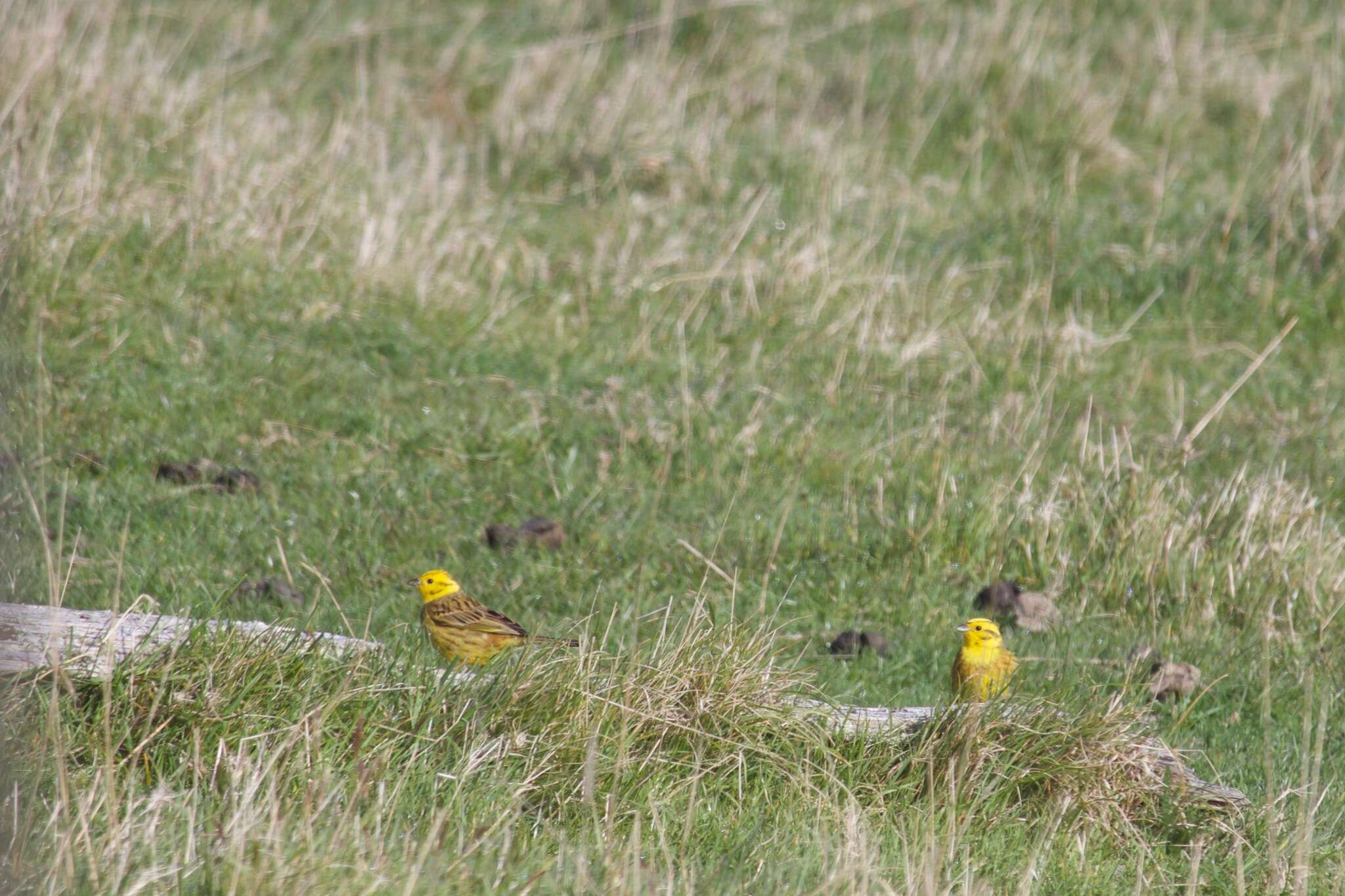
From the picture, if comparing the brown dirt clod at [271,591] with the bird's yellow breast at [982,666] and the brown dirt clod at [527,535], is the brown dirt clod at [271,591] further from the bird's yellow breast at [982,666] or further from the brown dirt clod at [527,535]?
the bird's yellow breast at [982,666]

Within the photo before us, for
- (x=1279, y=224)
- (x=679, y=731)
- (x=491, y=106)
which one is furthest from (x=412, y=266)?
(x=1279, y=224)

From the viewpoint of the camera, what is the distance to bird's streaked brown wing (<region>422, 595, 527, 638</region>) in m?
5.03

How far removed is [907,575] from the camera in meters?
6.28

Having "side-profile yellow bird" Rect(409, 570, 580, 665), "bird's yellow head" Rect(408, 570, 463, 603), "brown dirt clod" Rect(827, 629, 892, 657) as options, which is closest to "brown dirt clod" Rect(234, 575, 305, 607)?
"bird's yellow head" Rect(408, 570, 463, 603)

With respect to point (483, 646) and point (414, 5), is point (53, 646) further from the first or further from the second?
point (414, 5)

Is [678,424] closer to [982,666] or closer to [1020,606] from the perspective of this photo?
[1020,606]

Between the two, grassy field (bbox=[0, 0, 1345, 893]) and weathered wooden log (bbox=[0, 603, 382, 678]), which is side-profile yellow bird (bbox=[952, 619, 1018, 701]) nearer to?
grassy field (bbox=[0, 0, 1345, 893])

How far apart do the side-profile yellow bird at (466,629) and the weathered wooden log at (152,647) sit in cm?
50

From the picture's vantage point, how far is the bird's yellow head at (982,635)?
5160mm

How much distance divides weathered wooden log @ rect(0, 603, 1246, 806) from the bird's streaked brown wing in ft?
1.83

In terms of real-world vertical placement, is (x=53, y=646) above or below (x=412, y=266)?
above

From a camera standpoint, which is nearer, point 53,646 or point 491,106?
Answer: point 53,646

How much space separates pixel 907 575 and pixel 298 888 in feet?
11.8

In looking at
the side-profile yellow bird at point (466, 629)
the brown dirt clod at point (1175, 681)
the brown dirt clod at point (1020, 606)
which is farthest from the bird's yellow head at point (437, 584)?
the brown dirt clod at point (1175, 681)
